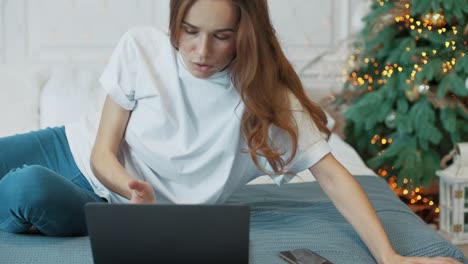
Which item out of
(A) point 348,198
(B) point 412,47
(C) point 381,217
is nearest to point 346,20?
(B) point 412,47

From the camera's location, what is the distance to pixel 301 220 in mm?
2018

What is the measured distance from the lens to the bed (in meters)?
1.75

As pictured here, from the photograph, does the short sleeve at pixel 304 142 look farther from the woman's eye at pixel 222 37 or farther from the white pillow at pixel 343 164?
the white pillow at pixel 343 164

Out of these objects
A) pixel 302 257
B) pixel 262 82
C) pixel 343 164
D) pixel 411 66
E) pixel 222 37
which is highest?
pixel 222 37

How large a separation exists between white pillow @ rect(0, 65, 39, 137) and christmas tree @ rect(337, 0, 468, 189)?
48.9 inches

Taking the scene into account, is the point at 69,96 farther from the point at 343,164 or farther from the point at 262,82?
the point at 262,82

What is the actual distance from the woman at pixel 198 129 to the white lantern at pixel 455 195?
1.29m

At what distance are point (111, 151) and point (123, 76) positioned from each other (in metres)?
0.18

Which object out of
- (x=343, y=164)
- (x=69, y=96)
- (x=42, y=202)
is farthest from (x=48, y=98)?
(x=42, y=202)

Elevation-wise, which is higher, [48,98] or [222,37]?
[222,37]

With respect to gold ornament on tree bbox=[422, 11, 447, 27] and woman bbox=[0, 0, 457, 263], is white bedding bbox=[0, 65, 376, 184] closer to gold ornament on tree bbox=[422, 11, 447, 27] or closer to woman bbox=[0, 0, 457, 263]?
gold ornament on tree bbox=[422, 11, 447, 27]

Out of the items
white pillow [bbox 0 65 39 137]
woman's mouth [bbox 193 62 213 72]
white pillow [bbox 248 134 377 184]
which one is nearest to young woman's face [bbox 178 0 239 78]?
woman's mouth [bbox 193 62 213 72]

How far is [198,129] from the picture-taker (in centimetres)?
194

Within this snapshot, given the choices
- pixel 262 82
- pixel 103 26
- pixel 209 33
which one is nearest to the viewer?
pixel 209 33
